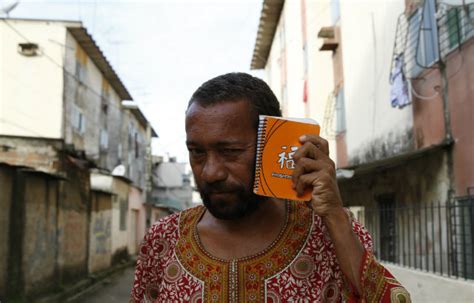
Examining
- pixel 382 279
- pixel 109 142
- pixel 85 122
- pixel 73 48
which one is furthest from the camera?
pixel 109 142

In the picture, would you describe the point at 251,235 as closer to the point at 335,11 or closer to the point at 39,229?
the point at 39,229

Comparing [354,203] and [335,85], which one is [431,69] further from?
[335,85]

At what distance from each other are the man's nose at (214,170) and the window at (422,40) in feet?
21.0

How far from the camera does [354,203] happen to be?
12.3m

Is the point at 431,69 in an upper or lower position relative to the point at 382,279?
upper

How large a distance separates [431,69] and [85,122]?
1615cm

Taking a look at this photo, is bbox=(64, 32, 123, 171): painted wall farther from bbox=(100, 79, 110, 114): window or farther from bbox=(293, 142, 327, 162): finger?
bbox=(293, 142, 327, 162): finger

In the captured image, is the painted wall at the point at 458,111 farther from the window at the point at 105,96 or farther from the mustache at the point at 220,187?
the window at the point at 105,96

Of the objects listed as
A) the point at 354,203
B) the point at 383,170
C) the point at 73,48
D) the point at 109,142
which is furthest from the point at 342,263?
the point at 109,142

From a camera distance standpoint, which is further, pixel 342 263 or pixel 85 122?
pixel 85 122

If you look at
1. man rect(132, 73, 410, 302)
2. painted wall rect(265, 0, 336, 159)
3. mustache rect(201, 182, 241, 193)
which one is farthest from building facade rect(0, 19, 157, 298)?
mustache rect(201, 182, 241, 193)

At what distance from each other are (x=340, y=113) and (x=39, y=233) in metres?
8.30

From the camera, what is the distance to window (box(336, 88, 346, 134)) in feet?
45.6

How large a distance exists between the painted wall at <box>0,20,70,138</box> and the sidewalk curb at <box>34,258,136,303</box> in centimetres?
518
